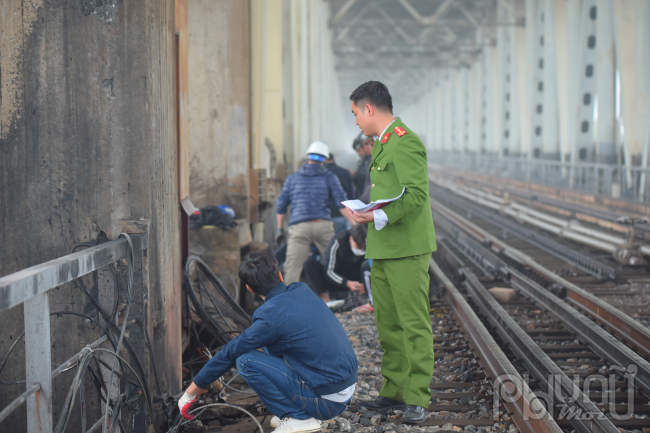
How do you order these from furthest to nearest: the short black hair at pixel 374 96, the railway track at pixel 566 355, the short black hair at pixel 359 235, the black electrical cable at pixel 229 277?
the black electrical cable at pixel 229 277
the short black hair at pixel 359 235
the railway track at pixel 566 355
the short black hair at pixel 374 96

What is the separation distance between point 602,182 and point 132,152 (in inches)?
590

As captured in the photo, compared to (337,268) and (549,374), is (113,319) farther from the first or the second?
(337,268)

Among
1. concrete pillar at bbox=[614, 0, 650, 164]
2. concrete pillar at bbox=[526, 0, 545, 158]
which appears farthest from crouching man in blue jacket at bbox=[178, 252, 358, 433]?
concrete pillar at bbox=[526, 0, 545, 158]

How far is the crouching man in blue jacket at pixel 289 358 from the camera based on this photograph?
9.73 feet

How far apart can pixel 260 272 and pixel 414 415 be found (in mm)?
1280

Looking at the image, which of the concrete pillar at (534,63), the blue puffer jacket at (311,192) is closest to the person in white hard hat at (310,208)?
the blue puffer jacket at (311,192)

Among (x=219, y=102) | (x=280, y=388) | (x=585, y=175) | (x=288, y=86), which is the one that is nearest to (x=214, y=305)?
(x=280, y=388)

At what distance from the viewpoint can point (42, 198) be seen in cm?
316

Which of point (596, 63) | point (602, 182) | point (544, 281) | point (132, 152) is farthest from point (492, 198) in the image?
point (132, 152)

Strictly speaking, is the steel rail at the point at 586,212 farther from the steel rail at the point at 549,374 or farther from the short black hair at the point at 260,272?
the short black hair at the point at 260,272

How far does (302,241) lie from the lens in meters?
6.92

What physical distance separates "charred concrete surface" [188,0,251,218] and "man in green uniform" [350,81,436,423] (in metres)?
4.26

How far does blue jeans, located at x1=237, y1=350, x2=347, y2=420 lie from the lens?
10.2 feet

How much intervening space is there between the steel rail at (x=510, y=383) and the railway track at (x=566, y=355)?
0.84 ft
